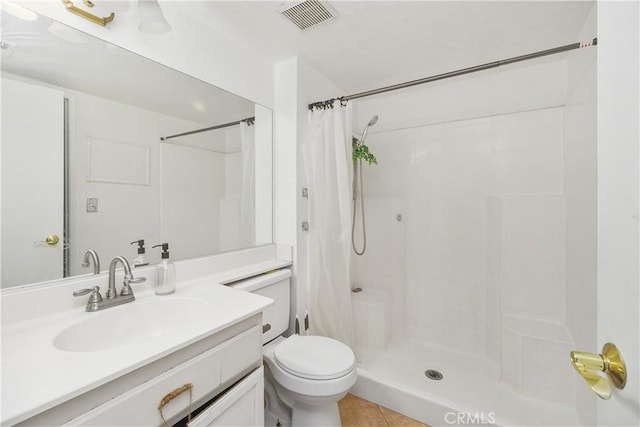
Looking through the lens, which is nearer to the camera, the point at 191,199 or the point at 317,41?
the point at 191,199

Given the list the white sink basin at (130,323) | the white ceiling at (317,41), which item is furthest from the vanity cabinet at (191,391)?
the white ceiling at (317,41)

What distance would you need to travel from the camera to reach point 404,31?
1.56 meters

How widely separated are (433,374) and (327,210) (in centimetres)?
140

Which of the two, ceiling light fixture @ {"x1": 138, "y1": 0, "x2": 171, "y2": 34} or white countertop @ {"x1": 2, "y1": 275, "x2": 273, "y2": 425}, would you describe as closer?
white countertop @ {"x1": 2, "y1": 275, "x2": 273, "y2": 425}

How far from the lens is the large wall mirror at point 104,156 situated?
2.98ft

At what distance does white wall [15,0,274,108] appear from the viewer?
3.30 ft

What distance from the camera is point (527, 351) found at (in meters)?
1.68

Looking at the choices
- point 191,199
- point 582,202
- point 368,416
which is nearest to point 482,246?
point 582,202

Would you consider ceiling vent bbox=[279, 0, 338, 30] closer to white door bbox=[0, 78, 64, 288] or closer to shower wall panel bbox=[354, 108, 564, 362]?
white door bbox=[0, 78, 64, 288]

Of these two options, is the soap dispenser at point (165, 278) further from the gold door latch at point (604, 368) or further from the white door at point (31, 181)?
the gold door latch at point (604, 368)

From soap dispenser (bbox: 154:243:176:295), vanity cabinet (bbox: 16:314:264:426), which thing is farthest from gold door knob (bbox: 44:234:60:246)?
vanity cabinet (bbox: 16:314:264:426)

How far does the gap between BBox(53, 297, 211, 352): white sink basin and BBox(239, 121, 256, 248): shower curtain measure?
0.68m

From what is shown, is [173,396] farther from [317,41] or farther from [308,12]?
[317,41]

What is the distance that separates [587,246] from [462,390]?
1.14m
